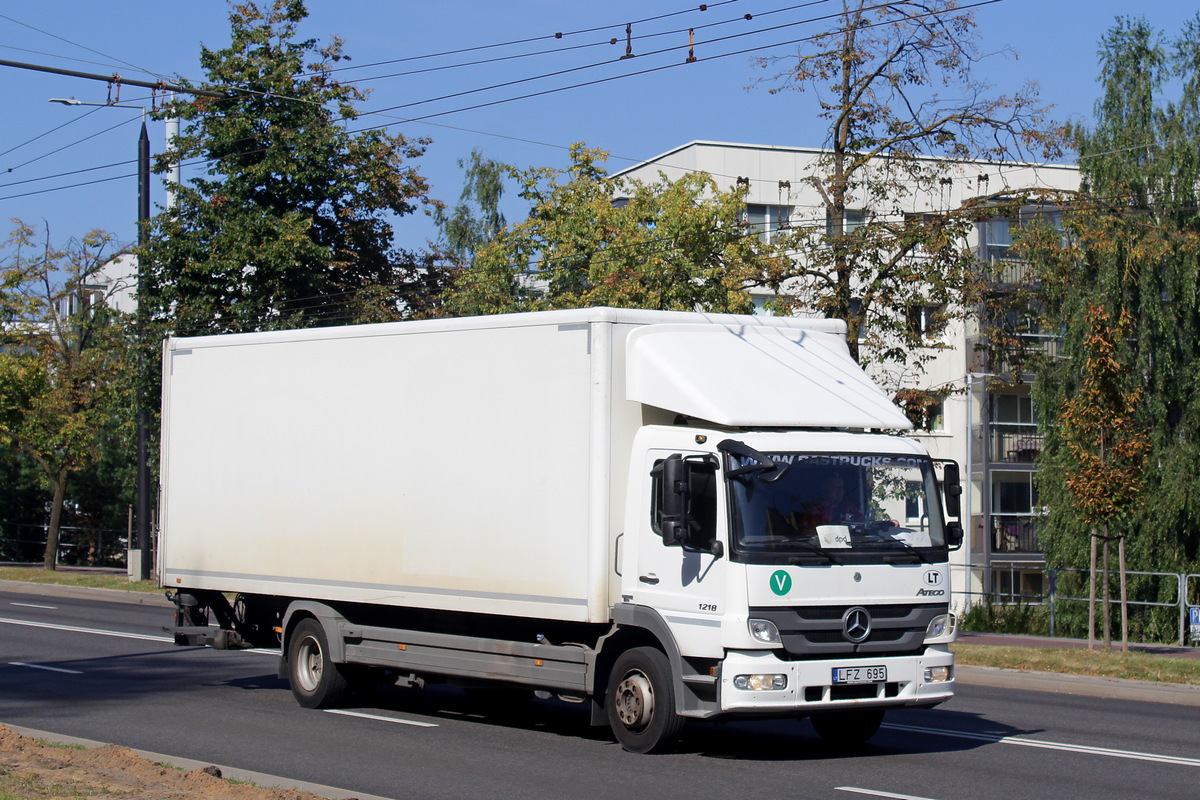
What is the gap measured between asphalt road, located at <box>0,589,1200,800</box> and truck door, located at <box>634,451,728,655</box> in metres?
1.02

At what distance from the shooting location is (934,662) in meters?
10.0

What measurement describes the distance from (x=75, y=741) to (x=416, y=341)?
406 centimetres

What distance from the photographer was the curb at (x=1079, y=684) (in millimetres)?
15602

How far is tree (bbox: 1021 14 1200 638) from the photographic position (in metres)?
31.5

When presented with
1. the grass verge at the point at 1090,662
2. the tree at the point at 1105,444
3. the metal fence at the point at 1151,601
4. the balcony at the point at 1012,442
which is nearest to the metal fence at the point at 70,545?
the metal fence at the point at 1151,601

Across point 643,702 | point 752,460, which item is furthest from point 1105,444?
point 643,702

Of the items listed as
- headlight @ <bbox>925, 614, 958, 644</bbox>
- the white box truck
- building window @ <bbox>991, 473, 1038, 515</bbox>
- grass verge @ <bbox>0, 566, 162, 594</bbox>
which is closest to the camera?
the white box truck

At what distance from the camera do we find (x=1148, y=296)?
32.6m

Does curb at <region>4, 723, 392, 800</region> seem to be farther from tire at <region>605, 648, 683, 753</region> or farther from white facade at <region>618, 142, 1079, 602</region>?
white facade at <region>618, 142, 1079, 602</region>

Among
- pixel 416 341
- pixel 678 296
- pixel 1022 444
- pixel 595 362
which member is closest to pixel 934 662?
pixel 595 362

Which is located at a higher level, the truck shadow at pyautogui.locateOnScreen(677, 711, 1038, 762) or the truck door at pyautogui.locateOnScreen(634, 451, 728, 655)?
the truck door at pyautogui.locateOnScreen(634, 451, 728, 655)

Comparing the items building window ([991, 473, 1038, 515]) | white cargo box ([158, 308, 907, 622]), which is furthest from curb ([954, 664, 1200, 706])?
building window ([991, 473, 1038, 515])

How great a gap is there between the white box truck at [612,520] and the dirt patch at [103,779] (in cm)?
295

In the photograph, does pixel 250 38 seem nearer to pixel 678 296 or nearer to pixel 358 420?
pixel 678 296
